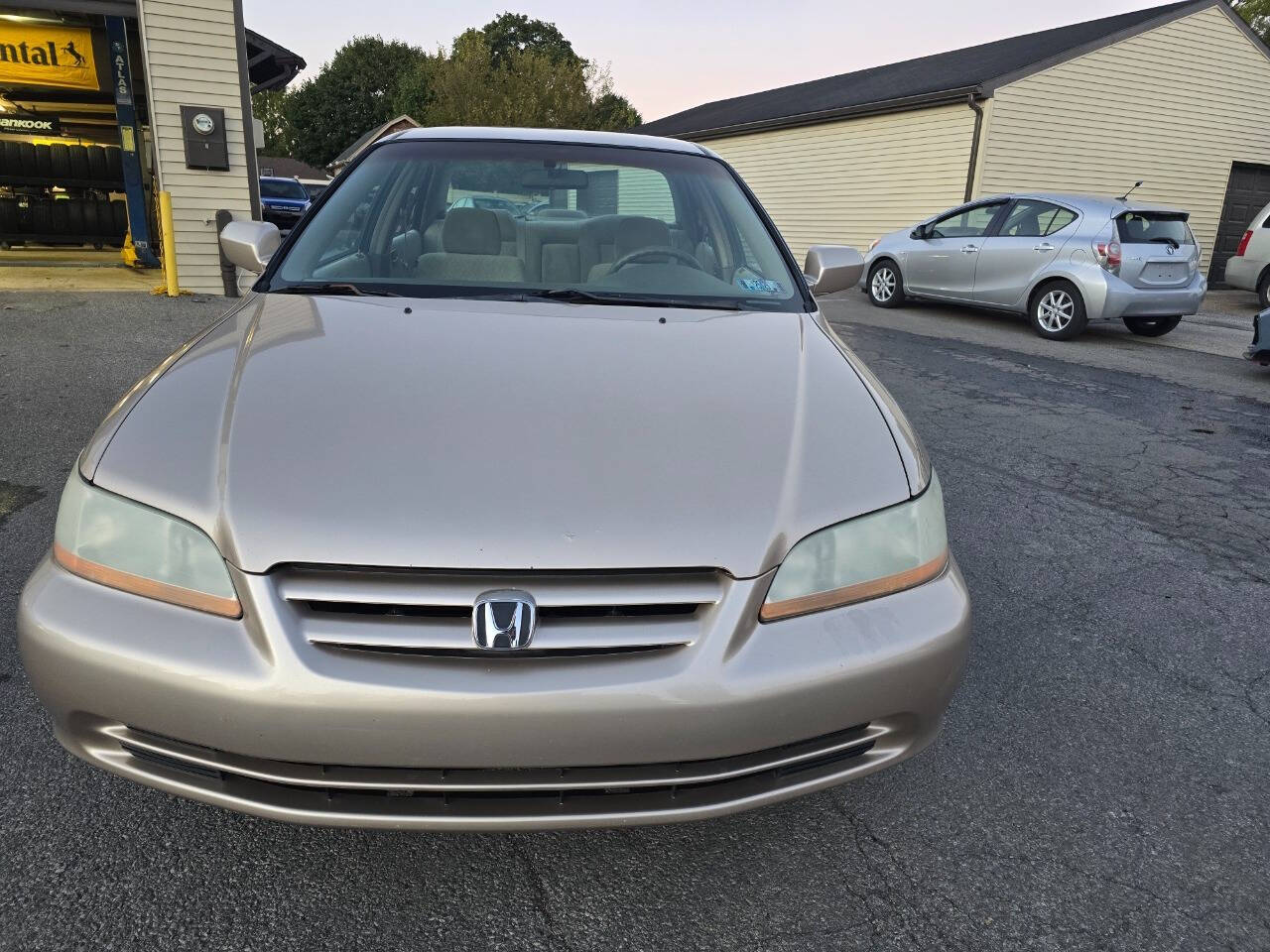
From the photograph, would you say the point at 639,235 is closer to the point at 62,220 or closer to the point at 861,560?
the point at 861,560

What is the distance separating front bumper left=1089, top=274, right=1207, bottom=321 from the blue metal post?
36.9 ft

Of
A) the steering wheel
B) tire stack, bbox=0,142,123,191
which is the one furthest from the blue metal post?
the steering wheel

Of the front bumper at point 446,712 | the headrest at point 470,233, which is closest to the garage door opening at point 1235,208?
the headrest at point 470,233

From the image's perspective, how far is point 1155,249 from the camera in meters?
9.05

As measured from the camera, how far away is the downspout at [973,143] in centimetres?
1470

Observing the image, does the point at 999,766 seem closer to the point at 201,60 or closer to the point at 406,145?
the point at 406,145

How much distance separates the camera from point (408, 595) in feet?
4.68

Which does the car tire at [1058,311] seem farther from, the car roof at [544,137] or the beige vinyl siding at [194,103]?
the beige vinyl siding at [194,103]

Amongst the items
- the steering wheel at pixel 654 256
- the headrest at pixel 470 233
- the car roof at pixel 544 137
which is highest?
the car roof at pixel 544 137

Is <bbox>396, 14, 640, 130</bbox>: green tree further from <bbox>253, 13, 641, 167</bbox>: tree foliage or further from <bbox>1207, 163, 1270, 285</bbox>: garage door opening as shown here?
<bbox>1207, 163, 1270, 285</bbox>: garage door opening

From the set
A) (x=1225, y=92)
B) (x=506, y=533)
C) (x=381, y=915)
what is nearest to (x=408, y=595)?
(x=506, y=533)

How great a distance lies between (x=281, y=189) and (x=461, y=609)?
23.4 metres

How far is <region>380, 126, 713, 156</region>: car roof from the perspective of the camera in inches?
122

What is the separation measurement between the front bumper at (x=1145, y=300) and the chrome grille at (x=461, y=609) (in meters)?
9.16
